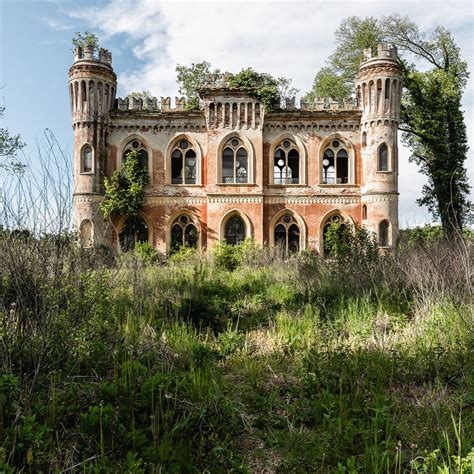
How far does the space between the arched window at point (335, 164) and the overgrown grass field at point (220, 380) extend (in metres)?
14.7

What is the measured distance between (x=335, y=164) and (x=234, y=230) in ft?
21.6

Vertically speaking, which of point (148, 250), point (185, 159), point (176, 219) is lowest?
point (148, 250)

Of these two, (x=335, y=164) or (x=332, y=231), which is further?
(x=335, y=164)

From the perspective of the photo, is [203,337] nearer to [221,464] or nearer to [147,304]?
[147,304]

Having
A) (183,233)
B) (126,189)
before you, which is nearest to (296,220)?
(183,233)

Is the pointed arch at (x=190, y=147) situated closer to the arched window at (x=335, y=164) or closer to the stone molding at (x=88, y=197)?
the stone molding at (x=88, y=197)

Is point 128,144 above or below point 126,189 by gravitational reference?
above

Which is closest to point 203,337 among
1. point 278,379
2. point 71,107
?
point 278,379

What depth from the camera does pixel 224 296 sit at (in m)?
9.35

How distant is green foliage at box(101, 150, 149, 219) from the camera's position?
20172mm

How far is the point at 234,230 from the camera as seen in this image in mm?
21062

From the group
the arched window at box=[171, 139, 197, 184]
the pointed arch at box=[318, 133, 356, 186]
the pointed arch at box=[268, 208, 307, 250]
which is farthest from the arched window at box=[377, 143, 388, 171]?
the arched window at box=[171, 139, 197, 184]

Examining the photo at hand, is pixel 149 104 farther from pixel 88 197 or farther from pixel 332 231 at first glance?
pixel 332 231

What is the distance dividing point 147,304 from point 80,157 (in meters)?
15.7
